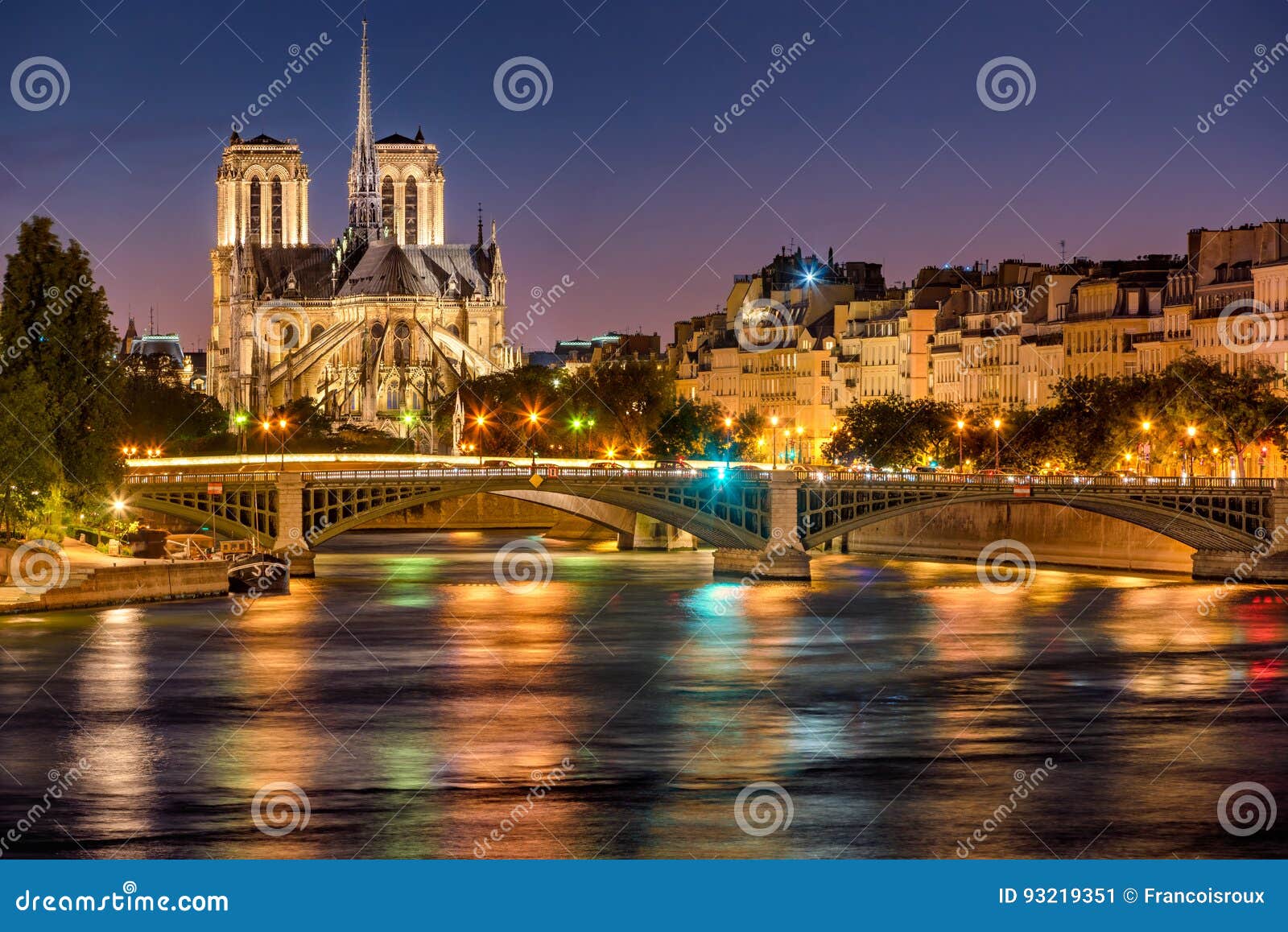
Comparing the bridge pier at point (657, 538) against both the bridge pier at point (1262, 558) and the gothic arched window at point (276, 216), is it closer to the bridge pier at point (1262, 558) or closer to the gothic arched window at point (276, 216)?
the bridge pier at point (1262, 558)

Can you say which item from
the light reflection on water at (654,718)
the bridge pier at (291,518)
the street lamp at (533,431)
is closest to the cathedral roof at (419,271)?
the street lamp at (533,431)

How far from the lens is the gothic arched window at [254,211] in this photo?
192875 mm

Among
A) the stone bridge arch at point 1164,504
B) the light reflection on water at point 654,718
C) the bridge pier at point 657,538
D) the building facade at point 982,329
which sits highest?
the building facade at point 982,329

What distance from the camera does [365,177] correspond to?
188125mm

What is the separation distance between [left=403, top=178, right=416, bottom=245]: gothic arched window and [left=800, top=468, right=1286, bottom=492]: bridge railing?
113m

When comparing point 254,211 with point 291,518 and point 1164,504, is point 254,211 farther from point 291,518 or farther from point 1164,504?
point 1164,504

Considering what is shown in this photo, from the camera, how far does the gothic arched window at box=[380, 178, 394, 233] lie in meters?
194

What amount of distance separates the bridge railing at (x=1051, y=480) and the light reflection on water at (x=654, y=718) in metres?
2.81

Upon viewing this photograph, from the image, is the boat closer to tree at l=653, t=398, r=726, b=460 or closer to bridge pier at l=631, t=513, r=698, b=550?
bridge pier at l=631, t=513, r=698, b=550

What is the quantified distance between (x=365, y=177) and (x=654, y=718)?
144 meters

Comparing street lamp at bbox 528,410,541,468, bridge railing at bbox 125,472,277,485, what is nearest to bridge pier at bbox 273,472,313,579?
bridge railing at bbox 125,472,277,485

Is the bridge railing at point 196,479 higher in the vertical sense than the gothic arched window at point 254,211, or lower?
lower

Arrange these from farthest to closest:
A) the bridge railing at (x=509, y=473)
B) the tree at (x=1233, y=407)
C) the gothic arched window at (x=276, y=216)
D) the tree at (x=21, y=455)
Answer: the gothic arched window at (x=276, y=216), the tree at (x=1233, y=407), the bridge railing at (x=509, y=473), the tree at (x=21, y=455)

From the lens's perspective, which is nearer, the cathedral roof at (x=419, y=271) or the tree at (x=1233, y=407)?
the tree at (x=1233, y=407)
